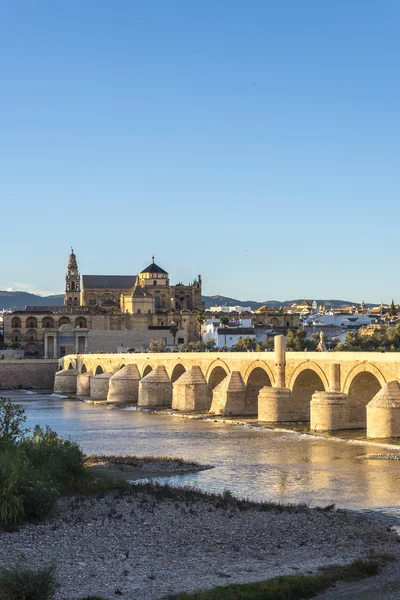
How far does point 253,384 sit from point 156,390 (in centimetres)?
1245

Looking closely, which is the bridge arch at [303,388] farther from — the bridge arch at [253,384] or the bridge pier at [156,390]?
the bridge pier at [156,390]

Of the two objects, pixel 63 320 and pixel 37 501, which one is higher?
pixel 63 320

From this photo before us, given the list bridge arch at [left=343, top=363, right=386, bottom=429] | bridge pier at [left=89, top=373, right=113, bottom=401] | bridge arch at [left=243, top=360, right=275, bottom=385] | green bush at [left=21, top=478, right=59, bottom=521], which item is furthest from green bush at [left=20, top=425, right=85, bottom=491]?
bridge pier at [left=89, top=373, right=113, bottom=401]

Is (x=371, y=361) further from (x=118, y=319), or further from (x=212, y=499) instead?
(x=118, y=319)

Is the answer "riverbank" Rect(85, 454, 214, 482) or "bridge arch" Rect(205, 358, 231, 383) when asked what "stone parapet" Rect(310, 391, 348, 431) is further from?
"bridge arch" Rect(205, 358, 231, 383)

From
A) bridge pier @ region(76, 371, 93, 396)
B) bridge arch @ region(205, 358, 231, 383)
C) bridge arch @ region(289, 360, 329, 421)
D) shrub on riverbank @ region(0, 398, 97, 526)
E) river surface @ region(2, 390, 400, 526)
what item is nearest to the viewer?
shrub on riverbank @ region(0, 398, 97, 526)

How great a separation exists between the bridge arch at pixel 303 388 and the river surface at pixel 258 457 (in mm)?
2912

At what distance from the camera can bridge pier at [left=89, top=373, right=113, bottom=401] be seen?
236 ft

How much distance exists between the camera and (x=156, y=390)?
6081 cm

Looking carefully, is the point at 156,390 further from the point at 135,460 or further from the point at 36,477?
the point at 36,477

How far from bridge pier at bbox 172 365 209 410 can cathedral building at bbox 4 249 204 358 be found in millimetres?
61255

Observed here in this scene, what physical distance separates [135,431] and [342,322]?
92.2 metres

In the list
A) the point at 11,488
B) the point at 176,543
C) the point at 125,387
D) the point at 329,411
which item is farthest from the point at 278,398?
the point at 176,543

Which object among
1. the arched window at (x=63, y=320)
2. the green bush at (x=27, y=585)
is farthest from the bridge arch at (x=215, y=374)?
the arched window at (x=63, y=320)
